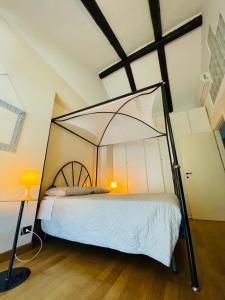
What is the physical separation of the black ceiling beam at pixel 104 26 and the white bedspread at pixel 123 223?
3.23 m

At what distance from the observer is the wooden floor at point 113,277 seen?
94 centimetres

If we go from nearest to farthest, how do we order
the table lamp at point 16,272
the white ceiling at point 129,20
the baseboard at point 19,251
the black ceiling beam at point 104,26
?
the table lamp at point 16,272
the baseboard at point 19,251
the black ceiling beam at point 104,26
the white ceiling at point 129,20

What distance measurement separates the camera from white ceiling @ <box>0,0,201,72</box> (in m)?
2.15

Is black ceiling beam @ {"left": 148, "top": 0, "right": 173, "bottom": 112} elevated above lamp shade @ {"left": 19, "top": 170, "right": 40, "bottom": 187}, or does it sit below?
above

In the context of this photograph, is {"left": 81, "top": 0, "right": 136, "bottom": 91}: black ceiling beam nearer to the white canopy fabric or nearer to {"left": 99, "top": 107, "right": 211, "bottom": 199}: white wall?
the white canopy fabric

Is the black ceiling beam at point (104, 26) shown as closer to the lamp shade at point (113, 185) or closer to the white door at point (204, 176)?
the white door at point (204, 176)

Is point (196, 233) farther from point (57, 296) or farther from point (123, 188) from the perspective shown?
point (57, 296)

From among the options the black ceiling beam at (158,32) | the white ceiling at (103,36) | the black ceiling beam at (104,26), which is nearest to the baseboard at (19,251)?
the white ceiling at (103,36)

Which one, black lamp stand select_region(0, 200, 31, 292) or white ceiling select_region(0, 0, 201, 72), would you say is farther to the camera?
white ceiling select_region(0, 0, 201, 72)

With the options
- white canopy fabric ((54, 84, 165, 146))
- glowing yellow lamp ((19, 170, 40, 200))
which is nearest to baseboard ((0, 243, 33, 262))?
glowing yellow lamp ((19, 170, 40, 200))

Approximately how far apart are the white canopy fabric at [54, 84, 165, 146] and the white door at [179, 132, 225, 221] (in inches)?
56.8

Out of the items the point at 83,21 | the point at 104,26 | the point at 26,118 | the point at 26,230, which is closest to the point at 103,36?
the point at 104,26

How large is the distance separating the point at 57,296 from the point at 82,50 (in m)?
4.11

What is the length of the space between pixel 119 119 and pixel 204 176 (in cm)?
258
